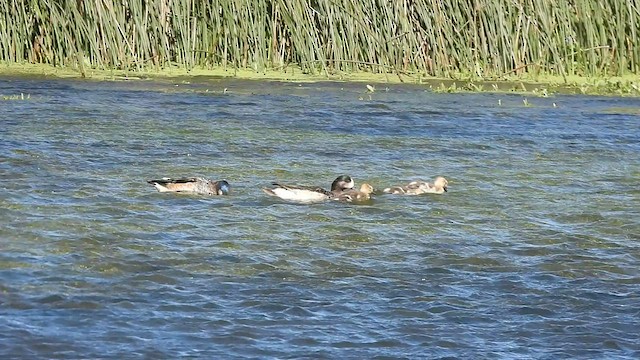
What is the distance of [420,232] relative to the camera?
902 cm

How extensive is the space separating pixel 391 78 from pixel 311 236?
31.6 ft

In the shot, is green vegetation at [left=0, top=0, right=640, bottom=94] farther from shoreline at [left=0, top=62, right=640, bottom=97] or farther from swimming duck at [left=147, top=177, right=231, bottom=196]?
swimming duck at [left=147, top=177, right=231, bottom=196]

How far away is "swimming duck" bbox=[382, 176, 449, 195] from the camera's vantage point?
33.4 feet

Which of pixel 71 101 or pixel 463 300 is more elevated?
pixel 71 101

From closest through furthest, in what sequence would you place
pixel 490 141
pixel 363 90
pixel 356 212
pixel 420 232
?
1. pixel 420 232
2. pixel 356 212
3. pixel 490 141
4. pixel 363 90

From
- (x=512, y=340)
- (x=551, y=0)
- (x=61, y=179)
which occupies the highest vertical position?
(x=551, y=0)

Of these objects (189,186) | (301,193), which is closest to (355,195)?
(301,193)

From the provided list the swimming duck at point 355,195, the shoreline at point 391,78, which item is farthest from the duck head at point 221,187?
the shoreline at point 391,78

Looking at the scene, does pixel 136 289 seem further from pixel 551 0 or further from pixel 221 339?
pixel 551 0

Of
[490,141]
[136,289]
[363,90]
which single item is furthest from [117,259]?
[363,90]

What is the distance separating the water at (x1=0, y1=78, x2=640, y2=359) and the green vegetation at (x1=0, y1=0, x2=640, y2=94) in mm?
2132

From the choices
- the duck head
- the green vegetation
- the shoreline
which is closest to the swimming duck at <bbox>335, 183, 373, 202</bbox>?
the duck head

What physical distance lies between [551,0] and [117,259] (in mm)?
11744

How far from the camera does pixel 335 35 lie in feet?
57.9
